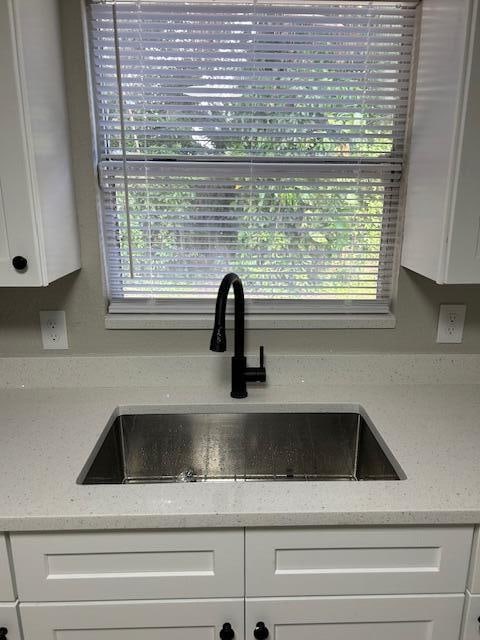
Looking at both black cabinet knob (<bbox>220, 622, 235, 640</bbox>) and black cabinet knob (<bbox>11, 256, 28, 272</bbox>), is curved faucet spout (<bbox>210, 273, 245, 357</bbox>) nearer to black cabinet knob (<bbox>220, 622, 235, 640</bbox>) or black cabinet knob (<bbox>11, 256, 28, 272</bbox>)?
black cabinet knob (<bbox>11, 256, 28, 272</bbox>)

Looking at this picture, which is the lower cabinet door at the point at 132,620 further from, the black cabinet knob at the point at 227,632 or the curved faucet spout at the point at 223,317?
the curved faucet spout at the point at 223,317

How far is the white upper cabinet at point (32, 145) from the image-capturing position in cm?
97

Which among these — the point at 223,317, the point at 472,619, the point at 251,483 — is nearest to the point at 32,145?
the point at 223,317

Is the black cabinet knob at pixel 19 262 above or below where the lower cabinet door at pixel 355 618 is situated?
above

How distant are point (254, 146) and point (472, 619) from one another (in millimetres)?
1282

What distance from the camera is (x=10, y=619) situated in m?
0.97

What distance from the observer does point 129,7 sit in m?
1.25

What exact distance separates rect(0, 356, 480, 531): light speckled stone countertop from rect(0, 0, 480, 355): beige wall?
56 mm

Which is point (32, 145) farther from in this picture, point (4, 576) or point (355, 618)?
point (355, 618)

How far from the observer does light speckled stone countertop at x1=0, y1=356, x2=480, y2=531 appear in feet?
2.96

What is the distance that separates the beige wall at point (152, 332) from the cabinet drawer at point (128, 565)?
64 cm

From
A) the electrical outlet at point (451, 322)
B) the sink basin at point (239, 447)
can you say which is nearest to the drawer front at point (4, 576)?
the sink basin at point (239, 447)

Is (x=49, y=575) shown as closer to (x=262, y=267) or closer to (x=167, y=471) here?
(x=167, y=471)

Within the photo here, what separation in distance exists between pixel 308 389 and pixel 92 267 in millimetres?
756
